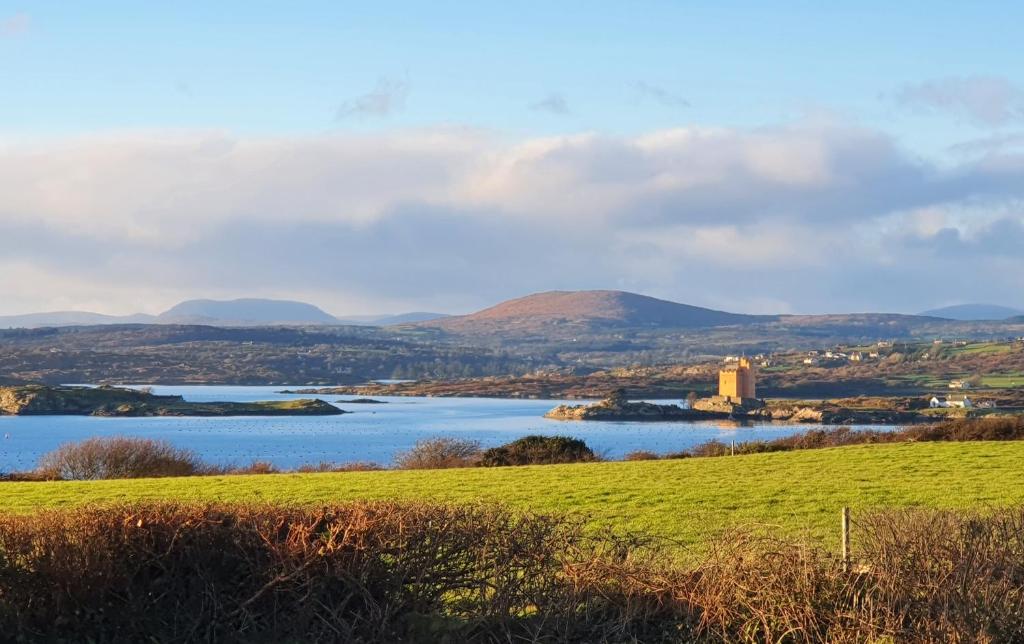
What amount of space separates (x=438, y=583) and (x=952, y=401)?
4522 inches

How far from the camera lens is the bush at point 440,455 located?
38.3 meters

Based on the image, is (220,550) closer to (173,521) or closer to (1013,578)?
(173,521)

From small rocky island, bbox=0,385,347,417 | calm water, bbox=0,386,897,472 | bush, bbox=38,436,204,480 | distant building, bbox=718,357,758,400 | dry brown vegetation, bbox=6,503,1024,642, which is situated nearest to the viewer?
dry brown vegetation, bbox=6,503,1024,642

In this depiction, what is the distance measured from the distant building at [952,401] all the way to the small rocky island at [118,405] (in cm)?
6831

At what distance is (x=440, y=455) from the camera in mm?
42312

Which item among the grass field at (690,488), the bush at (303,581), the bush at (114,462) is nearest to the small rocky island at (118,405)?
the bush at (114,462)

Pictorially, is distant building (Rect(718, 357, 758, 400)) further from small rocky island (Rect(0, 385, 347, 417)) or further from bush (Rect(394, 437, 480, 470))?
bush (Rect(394, 437, 480, 470))

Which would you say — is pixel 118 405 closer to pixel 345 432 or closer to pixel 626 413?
pixel 345 432

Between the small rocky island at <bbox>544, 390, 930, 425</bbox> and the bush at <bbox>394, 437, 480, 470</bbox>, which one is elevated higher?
the bush at <bbox>394, 437, 480, 470</bbox>

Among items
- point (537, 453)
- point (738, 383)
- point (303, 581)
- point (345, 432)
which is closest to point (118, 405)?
point (345, 432)

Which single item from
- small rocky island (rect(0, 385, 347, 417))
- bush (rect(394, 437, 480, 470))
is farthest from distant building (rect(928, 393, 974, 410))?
bush (rect(394, 437, 480, 470))

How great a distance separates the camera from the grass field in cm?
1717

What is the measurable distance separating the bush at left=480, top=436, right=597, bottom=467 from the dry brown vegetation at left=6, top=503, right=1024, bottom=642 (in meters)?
24.7

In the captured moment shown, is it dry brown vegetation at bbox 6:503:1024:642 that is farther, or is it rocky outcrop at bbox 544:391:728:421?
rocky outcrop at bbox 544:391:728:421
